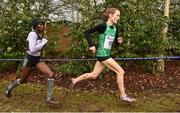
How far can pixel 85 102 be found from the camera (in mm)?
8422

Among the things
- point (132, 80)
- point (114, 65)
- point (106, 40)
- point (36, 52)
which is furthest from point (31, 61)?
point (132, 80)

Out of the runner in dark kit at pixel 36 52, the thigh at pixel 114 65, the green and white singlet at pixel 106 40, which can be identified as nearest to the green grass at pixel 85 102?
the runner in dark kit at pixel 36 52

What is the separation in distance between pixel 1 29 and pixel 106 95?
3343 millimetres

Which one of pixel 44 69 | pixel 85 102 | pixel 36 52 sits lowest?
pixel 85 102

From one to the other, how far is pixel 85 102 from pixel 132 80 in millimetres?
1785

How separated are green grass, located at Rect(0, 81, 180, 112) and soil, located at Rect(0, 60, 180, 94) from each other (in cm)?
34

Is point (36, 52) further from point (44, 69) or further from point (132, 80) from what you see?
point (132, 80)

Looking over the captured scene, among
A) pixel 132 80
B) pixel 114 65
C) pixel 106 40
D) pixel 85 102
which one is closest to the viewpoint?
pixel 114 65

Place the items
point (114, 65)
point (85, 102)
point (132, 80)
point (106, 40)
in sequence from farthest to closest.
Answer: point (132, 80), point (85, 102), point (106, 40), point (114, 65)

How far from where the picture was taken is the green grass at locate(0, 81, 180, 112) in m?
8.07

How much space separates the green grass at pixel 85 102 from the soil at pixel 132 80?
34 cm

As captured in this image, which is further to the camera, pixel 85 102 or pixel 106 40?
pixel 85 102

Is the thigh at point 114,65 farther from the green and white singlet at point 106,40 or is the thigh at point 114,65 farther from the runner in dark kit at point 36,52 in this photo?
the runner in dark kit at point 36,52

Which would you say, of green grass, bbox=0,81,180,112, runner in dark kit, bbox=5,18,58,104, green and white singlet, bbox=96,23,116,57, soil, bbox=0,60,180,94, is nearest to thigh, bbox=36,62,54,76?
runner in dark kit, bbox=5,18,58,104
